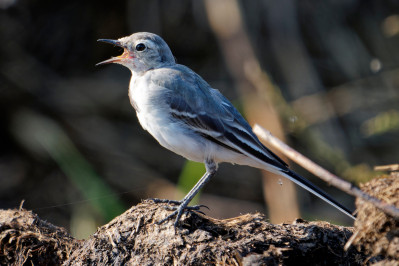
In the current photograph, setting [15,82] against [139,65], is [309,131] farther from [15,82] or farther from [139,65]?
[15,82]

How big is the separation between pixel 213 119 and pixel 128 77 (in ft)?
16.4

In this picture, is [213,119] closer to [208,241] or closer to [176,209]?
[176,209]

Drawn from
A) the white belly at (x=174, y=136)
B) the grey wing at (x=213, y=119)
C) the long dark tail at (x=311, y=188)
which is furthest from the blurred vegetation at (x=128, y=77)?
the long dark tail at (x=311, y=188)

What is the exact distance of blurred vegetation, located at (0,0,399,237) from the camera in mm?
9359

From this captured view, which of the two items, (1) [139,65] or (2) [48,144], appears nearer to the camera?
(1) [139,65]

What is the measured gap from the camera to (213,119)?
5039mm

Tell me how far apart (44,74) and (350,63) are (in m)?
5.11

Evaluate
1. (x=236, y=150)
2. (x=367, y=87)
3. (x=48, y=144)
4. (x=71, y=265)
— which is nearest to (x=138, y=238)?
(x=71, y=265)

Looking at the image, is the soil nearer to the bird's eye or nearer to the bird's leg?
the bird's leg

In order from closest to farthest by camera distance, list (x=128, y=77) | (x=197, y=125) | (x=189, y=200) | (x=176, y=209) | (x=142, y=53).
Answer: (x=176, y=209) < (x=189, y=200) < (x=197, y=125) < (x=142, y=53) < (x=128, y=77)

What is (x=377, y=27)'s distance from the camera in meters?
9.75

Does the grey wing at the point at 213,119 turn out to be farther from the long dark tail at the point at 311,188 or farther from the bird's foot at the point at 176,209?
the bird's foot at the point at 176,209

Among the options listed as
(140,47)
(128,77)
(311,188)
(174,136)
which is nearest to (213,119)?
(174,136)

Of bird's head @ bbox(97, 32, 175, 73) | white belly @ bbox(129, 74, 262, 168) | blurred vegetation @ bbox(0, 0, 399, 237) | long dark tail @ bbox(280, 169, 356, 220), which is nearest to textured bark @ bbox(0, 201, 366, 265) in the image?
long dark tail @ bbox(280, 169, 356, 220)
